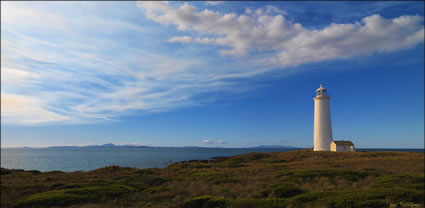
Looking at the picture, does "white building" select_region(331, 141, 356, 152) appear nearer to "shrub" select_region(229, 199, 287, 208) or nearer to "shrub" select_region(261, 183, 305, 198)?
"shrub" select_region(261, 183, 305, 198)

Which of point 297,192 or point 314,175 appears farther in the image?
point 314,175

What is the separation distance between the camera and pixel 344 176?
2042 centimetres

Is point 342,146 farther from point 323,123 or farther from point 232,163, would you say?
point 232,163

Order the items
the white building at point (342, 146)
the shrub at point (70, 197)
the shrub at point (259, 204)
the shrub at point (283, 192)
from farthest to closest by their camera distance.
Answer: the white building at point (342, 146) < the shrub at point (283, 192) < the shrub at point (70, 197) < the shrub at point (259, 204)

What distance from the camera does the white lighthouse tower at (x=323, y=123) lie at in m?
49.2

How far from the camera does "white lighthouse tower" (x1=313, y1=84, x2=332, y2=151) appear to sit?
49250 mm

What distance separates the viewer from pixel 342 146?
1925 inches

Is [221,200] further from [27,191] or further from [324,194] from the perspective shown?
[27,191]

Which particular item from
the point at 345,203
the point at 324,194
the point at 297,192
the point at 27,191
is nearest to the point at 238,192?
the point at 297,192

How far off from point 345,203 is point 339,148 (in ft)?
135

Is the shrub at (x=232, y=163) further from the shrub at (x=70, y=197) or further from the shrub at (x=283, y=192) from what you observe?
the shrub at (x=70, y=197)

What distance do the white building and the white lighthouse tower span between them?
104 cm

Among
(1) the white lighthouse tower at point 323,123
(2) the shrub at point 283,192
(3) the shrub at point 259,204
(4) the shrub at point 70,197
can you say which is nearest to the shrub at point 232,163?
(1) the white lighthouse tower at point 323,123

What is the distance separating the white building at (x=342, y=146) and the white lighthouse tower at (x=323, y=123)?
3.42 feet
